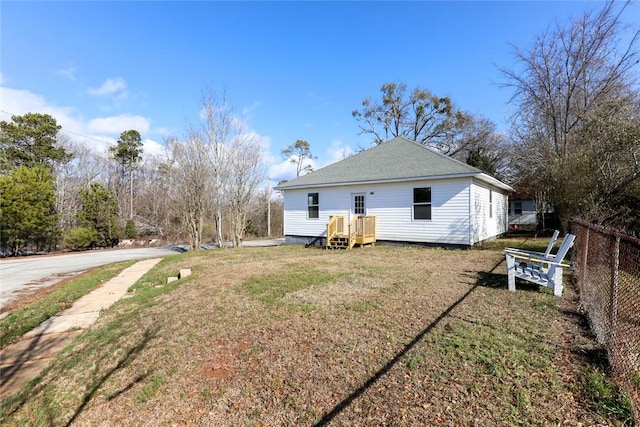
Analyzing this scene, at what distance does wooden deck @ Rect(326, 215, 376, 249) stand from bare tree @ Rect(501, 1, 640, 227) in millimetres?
6267

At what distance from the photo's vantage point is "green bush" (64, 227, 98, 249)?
1731cm

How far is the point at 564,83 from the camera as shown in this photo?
39.7 feet

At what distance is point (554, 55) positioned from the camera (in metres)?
12.1

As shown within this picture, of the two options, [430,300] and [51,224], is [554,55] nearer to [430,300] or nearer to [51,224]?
[430,300]

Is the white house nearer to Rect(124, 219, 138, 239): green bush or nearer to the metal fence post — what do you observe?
the metal fence post

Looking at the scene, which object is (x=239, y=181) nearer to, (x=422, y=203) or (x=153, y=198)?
(x=422, y=203)

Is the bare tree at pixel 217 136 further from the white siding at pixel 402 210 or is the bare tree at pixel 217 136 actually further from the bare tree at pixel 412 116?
the bare tree at pixel 412 116

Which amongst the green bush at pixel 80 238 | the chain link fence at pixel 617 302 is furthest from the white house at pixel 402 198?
the green bush at pixel 80 238

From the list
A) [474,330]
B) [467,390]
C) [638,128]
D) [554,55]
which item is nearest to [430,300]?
[474,330]

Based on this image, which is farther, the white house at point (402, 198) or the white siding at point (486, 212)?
the white siding at point (486, 212)

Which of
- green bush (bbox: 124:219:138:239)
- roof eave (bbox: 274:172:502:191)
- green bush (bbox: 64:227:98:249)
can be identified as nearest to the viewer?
roof eave (bbox: 274:172:502:191)

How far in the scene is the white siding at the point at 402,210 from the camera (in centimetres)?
1074

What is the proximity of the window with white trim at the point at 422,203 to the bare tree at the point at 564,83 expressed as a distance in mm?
3880

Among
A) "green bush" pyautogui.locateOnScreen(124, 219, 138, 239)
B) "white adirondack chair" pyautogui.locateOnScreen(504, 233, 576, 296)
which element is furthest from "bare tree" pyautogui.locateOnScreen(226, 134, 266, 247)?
"white adirondack chair" pyautogui.locateOnScreen(504, 233, 576, 296)
